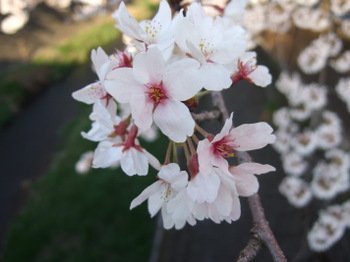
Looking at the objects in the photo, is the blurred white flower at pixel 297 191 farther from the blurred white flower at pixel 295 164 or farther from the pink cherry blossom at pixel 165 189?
the pink cherry blossom at pixel 165 189

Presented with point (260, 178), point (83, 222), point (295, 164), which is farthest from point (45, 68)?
point (295, 164)

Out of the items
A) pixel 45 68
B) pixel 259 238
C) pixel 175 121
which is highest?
pixel 175 121

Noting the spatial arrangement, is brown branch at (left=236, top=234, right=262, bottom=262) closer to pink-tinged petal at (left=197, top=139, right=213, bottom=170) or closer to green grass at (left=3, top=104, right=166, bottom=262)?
pink-tinged petal at (left=197, top=139, right=213, bottom=170)

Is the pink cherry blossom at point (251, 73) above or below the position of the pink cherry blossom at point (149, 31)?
below

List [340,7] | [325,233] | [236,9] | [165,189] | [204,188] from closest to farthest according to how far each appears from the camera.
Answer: [204,188], [165,189], [236,9], [325,233], [340,7]

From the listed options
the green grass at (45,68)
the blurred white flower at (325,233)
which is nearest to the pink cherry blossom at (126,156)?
the blurred white flower at (325,233)

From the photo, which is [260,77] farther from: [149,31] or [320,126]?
[320,126]
